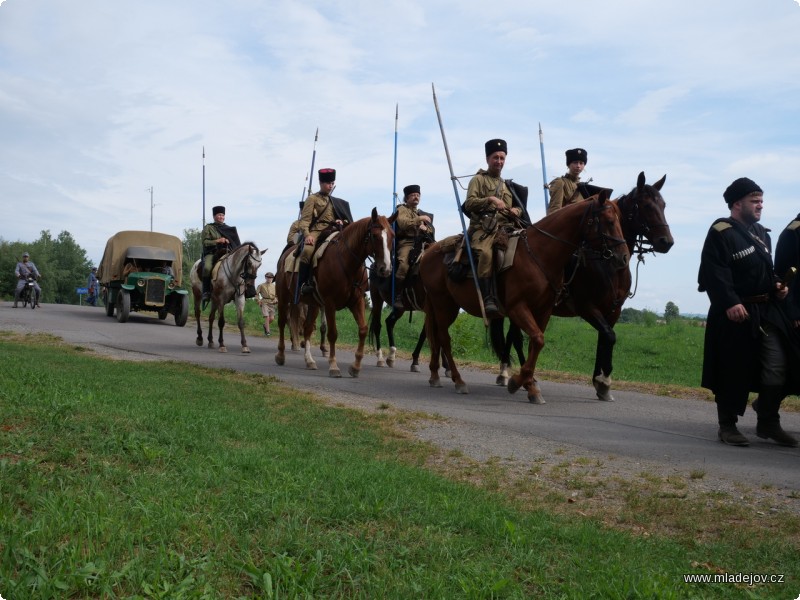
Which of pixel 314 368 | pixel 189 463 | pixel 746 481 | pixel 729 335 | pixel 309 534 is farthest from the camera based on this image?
pixel 314 368

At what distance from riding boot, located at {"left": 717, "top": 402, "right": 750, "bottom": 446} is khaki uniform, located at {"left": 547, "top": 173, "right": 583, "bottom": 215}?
5533 mm

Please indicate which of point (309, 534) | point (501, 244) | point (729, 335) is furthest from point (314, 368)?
point (309, 534)

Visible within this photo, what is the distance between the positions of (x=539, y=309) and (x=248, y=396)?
13.5 feet

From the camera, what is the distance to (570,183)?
1312 centimetres

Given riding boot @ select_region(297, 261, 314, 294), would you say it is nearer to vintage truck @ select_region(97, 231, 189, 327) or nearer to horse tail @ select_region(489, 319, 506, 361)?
horse tail @ select_region(489, 319, 506, 361)

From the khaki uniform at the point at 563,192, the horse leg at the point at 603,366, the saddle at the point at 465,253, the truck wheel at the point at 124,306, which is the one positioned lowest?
the horse leg at the point at 603,366

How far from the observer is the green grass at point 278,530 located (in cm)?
367

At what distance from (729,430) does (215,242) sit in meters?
14.3

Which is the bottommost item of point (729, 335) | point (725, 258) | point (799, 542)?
point (799, 542)

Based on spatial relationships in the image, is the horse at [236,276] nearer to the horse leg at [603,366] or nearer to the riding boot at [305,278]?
the riding boot at [305,278]

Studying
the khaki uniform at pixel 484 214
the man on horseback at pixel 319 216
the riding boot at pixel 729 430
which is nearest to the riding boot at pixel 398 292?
the man on horseback at pixel 319 216

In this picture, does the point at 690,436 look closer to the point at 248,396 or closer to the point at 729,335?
the point at 729,335

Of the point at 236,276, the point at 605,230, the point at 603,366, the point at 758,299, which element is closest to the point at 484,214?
the point at 605,230

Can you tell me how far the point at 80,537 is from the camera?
3.93 m
